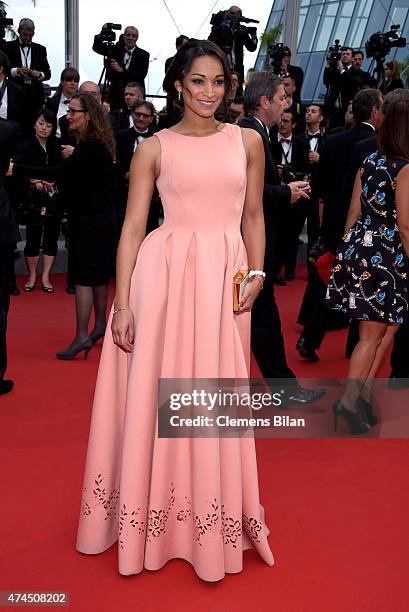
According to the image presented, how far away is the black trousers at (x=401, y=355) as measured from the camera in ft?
15.6

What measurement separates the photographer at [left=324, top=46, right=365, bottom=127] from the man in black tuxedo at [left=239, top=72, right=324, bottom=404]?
232 inches

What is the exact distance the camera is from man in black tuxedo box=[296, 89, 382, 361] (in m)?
4.90

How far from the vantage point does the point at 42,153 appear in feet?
24.0

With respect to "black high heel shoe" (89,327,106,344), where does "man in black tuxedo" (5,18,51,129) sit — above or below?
above

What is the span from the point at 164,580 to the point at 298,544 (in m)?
0.52

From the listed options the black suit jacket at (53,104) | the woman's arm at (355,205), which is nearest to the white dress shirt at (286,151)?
the black suit jacket at (53,104)

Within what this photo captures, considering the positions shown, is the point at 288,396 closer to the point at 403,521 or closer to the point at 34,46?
the point at 403,521

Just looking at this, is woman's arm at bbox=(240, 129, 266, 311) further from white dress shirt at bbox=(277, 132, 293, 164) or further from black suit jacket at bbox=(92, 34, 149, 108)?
black suit jacket at bbox=(92, 34, 149, 108)

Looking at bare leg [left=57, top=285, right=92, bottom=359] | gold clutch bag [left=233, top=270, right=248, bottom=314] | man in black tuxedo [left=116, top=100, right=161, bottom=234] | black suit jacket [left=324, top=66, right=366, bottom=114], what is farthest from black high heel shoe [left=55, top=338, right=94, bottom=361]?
black suit jacket [left=324, top=66, right=366, bottom=114]

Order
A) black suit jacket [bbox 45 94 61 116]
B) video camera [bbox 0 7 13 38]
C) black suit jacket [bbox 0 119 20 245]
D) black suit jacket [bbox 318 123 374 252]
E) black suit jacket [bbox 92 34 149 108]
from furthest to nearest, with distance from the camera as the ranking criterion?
black suit jacket [bbox 92 34 149 108] → video camera [bbox 0 7 13 38] → black suit jacket [bbox 45 94 61 116] → black suit jacket [bbox 318 123 374 252] → black suit jacket [bbox 0 119 20 245]

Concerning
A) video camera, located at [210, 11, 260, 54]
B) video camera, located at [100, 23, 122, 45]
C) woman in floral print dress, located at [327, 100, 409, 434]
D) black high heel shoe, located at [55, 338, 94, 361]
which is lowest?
black high heel shoe, located at [55, 338, 94, 361]

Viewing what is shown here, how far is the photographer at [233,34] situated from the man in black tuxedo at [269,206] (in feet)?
18.1

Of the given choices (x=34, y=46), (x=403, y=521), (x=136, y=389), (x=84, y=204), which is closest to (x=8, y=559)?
(x=136, y=389)

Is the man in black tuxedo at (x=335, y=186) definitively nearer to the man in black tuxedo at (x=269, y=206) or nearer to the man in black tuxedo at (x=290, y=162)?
the man in black tuxedo at (x=269, y=206)
